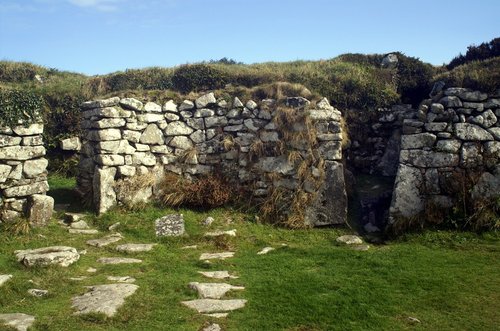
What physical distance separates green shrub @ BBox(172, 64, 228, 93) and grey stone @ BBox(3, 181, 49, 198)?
18.0ft

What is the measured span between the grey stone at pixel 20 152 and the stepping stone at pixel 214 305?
18.1 ft

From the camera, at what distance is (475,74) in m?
10.7

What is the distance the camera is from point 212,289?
6891 mm

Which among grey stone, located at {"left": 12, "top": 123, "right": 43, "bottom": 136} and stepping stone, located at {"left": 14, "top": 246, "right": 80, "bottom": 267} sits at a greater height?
grey stone, located at {"left": 12, "top": 123, "right": 43, "bottom": 136}

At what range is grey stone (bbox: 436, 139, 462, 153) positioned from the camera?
9992mm

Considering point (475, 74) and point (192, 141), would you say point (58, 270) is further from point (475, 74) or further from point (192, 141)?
point (475, 74)

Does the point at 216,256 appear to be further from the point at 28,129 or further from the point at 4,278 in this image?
the point at 28,129

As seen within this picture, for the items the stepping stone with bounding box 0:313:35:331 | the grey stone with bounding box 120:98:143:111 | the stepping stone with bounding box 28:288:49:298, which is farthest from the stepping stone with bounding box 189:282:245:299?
the grey stone with bounding box 120:98:143:111

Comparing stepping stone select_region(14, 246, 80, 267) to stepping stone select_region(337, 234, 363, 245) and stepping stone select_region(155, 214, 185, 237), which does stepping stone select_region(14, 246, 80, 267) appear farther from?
stepping stone select_region(337, 234, 363, 245)

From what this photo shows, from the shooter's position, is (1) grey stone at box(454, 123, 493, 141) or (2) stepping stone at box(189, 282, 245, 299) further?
(1) grey stone at box(454, 123, 493, 141)

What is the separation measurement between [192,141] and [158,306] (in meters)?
6.12

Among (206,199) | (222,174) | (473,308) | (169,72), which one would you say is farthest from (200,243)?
(169,72)

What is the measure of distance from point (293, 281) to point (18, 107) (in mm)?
6970

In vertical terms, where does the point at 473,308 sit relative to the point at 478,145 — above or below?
below
